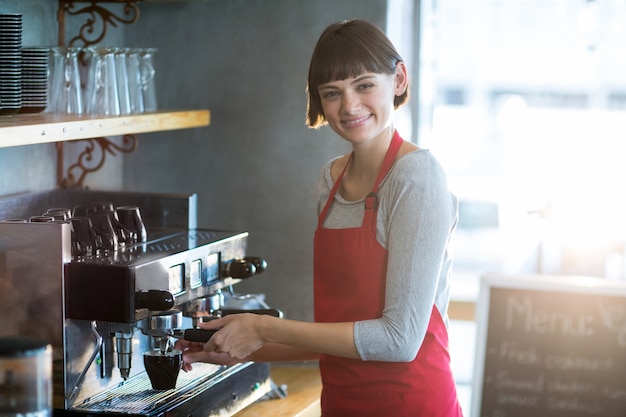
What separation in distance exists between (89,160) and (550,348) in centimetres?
170

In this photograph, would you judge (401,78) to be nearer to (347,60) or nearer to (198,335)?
(347,60)

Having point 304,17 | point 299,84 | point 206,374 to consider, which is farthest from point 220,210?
point 206,374

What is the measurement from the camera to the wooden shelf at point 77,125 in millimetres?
1890

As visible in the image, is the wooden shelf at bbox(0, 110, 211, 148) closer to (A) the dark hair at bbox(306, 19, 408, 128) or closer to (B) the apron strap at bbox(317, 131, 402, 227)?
(A) the dark hair at bbox(306, 19, 408, 128)

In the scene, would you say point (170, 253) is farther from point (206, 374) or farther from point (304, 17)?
point (304, 17)

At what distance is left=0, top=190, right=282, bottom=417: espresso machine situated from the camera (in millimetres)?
1805

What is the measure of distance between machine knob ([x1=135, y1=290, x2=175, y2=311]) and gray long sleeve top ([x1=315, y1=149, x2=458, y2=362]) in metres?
0.38

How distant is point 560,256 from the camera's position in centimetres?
405

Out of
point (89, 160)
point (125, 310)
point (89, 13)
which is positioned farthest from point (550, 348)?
point (89, 13)

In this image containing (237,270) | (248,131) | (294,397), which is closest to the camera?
(237,270)

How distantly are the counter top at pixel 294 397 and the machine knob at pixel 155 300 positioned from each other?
1.84 feet

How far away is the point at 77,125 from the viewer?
2.13m

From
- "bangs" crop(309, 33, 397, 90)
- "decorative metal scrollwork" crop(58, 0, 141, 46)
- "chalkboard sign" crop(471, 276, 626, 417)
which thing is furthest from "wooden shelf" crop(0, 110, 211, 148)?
"chalkboard sign" crop(471, 276, 626, 417)

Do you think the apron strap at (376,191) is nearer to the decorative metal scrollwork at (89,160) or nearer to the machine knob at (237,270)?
the machine knob at (237,270)
